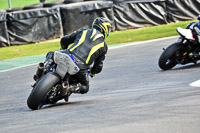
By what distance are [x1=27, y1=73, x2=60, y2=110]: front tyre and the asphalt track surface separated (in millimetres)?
144

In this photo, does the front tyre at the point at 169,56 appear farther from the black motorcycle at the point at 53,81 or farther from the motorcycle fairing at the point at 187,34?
the black motorcycle at the point at 53,81

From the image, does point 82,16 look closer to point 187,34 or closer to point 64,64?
point 187,34

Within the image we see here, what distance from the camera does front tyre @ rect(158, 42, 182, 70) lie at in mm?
10141

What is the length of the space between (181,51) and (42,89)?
4440 mm

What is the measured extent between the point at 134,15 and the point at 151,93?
14.4m

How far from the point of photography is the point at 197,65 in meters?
10.9

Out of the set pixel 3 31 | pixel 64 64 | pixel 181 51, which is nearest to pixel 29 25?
pixel 3 31

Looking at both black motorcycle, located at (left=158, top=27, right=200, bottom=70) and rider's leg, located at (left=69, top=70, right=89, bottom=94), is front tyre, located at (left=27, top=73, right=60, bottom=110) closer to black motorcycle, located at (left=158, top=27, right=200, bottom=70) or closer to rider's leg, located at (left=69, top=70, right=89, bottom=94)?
rider's leg, located at (left=69, top=70, right=89, bottom=94)

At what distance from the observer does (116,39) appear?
1908 centimetres

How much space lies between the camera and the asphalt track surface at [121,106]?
502 centimetres

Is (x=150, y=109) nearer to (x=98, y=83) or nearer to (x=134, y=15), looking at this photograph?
(x=98, y=83)

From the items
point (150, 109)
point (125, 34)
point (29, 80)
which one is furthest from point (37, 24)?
point (150, 109)

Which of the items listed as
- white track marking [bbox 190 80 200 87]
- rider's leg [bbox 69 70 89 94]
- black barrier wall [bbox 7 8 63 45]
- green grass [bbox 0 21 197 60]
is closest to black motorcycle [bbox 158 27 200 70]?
white track marking [bbox 190 80 200 87]

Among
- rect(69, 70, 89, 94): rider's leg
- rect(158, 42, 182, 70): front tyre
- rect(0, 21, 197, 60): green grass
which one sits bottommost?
rect(0, 21, 197, 60): green grass
